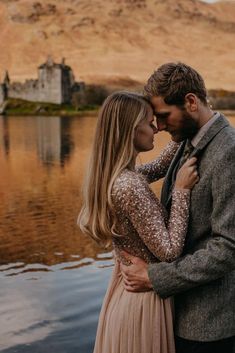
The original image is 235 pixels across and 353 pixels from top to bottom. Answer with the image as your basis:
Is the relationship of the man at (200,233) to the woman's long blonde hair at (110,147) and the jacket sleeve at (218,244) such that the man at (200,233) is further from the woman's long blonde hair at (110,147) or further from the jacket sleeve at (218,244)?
the woman's long blonde hair at (110,147)

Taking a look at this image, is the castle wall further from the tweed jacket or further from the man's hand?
the tweed jacket

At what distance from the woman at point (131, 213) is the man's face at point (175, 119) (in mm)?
54

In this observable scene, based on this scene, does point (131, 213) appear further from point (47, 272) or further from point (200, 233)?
point (47, 272)

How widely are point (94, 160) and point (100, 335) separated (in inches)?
40.9

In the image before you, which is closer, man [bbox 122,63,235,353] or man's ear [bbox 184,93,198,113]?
man [bbox 122,63,235,353]

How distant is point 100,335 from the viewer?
3.58m

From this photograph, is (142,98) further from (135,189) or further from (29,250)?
(29,250)

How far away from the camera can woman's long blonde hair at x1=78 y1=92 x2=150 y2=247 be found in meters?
3.19

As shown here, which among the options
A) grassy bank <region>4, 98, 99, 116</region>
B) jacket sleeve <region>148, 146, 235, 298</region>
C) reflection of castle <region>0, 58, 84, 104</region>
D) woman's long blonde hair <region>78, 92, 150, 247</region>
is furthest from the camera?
reflection of castle <region>0, 58, 84, 104</region>

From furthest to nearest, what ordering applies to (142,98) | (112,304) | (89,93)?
(89,93) < (112,304) < (142,98)

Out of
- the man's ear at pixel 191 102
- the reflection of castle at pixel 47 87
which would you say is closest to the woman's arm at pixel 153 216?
the man's ear at pixel 191 102

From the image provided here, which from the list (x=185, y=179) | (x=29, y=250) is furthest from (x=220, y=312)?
(x=29, y=250)

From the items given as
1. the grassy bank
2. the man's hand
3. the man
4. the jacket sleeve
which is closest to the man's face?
the man

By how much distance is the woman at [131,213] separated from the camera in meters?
3.12
